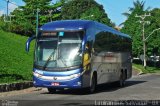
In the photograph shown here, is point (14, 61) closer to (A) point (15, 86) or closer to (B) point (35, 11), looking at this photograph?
(A) point (15, 86)

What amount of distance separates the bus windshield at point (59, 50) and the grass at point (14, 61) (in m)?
4.76

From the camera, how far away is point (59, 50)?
2208 centimetres

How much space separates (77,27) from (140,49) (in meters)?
60.1

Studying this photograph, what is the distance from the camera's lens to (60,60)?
2200 cm

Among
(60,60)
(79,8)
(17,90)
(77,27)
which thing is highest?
(79,8)

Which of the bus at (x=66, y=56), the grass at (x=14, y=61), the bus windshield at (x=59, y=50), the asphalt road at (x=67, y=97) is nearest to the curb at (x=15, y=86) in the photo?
the asphalt road at (x=67, y=97)

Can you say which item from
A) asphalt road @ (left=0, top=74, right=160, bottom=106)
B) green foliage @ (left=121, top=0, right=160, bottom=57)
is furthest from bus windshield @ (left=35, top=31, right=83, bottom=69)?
green foliage @ (left=121, top=0, right=160, bottom=57)

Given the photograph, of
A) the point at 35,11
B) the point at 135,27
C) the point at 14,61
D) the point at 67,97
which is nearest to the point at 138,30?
the point at 135,27

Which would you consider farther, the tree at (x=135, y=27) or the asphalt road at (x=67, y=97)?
the tree at (x=135, y=27)

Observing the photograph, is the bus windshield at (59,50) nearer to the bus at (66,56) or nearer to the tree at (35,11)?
the bus at (66,56)

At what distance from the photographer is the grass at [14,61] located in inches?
1145

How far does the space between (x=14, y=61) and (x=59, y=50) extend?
15.3 meters

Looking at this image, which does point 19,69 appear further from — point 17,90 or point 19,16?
point 19,16

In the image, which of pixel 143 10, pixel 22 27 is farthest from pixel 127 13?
pixel 22 27
